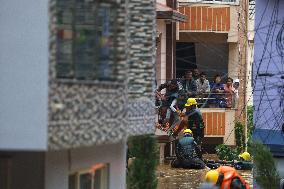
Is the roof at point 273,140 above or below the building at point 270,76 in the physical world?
below

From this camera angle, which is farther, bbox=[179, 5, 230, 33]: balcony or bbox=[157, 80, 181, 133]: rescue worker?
bbox=[179, 5, 230, 33]: balcony

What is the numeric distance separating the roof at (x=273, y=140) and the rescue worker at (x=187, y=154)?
575 cm

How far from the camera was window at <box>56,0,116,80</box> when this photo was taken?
980 centimetres

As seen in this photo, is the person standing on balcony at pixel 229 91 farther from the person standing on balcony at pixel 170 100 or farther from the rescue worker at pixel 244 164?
the person standing on balcony at pixel 170 100

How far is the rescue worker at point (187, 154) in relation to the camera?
23831 mm

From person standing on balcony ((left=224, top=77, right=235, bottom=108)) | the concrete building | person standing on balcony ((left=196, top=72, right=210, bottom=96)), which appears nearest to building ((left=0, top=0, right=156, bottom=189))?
person standing on balcony ((left=196, top=72, right=210, bottom=96))

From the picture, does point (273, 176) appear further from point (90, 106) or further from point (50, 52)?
point (50, 52)

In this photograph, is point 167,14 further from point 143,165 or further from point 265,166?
point 143,165

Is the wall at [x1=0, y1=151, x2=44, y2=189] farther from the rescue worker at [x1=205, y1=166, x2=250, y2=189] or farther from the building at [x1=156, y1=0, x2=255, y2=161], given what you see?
the building at [x1=156, y1=0, x2=255, y2=161]

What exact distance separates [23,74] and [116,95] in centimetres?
176

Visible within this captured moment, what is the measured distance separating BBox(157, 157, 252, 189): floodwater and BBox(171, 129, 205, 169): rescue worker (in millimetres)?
221

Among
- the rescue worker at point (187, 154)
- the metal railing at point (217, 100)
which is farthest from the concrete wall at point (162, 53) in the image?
the rescue worker at point (187, 154)

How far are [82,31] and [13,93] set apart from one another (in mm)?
1209

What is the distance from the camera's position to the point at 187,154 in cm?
2436
